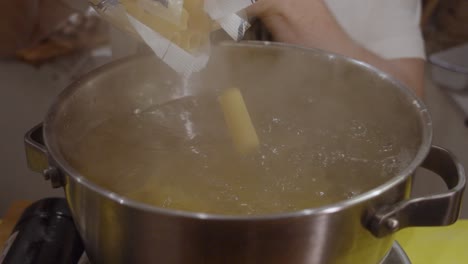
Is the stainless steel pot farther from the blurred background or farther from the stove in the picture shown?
the blurred background

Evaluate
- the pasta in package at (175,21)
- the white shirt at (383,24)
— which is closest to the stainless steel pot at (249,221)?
the pasta in package at (175,21)

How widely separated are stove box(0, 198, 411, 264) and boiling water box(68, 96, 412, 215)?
3.3 inches

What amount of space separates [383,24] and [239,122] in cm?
63

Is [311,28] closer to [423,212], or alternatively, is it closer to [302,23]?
[302,23]

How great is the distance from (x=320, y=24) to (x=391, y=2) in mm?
215

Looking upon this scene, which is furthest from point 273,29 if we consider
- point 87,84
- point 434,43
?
point 434,43

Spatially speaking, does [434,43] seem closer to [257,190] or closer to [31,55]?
→ [31,55]

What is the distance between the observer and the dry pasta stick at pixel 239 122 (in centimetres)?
70

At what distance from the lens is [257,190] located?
25.2 inches

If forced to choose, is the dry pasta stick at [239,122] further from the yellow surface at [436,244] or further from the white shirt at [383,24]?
the white shirt at [383,24]

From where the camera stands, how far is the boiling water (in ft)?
2.05

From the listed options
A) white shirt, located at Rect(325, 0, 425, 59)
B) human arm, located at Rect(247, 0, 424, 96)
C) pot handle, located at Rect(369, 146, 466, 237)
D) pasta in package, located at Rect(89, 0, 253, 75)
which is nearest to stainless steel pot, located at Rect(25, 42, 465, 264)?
pot handle, located at Rect(369, 146, 466, 237)

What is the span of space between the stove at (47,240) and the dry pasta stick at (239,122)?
236 mm

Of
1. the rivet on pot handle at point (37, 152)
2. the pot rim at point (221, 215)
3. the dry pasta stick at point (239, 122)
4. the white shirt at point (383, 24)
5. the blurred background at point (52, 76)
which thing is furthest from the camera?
the blurred background at point (52, 76)
